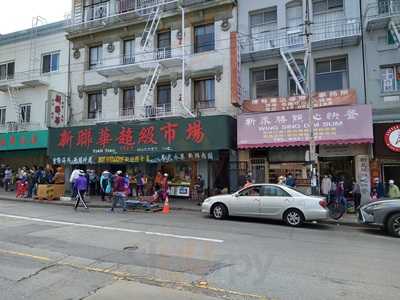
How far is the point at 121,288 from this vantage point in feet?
19.4

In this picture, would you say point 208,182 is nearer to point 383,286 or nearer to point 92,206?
point 92,206

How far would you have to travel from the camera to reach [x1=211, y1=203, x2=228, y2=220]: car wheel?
1434 centimetres

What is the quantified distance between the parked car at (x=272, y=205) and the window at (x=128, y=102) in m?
10.8

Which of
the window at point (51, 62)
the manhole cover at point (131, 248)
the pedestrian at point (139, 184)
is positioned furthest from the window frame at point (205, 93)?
the manhole cover at point (131, 248)

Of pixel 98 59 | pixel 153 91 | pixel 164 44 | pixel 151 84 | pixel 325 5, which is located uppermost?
pixel 325 5

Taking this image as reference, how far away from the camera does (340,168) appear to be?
59.7 feet

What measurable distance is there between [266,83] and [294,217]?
919 cm

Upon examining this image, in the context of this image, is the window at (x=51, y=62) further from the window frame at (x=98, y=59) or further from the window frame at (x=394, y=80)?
the window frame at (x=394, y=80)

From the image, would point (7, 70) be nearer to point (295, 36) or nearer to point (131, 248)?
point (295, 36)

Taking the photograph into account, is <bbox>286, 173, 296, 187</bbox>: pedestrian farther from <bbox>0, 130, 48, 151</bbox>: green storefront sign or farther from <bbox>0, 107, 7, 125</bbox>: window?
<bbox>0, 107, 7, 125</bbox>: window

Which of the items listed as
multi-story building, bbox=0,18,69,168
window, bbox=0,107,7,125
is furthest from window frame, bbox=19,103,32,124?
window, bbox=0,107,7,125

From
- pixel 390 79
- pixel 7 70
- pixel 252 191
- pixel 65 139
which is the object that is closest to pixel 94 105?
pixel 65 139

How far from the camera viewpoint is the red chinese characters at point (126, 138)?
2069 cm

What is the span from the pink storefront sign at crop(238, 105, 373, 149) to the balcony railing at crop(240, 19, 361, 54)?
364 centimetres
